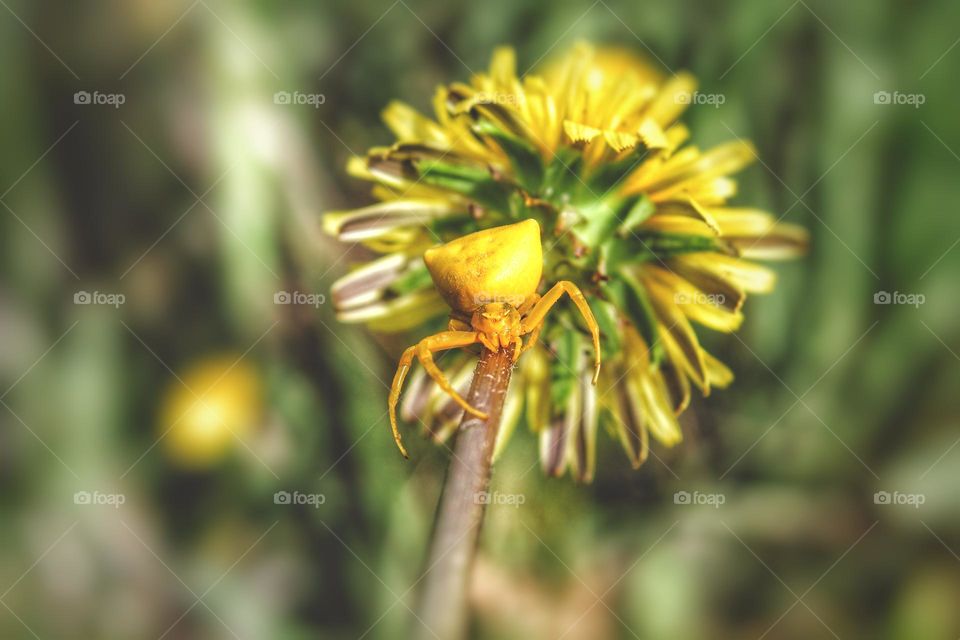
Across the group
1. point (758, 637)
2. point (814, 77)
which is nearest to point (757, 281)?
point (814, 77)

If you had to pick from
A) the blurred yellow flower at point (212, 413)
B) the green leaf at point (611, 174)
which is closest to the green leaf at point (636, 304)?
the green leaf at point (611, 174)

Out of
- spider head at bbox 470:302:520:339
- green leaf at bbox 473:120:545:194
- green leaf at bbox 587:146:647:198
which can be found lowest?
spider head at bbox 470:302:520:339

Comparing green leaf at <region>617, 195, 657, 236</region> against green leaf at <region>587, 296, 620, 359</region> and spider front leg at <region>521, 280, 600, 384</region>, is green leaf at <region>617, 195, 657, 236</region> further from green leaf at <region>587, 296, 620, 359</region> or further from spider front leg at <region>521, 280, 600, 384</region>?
spider front leg at <region>521, 280, 600, 384</region>

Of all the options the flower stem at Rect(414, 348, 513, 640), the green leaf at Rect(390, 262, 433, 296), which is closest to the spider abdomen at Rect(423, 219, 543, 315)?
the flower stem at Rect(414, 348, 513, 640)

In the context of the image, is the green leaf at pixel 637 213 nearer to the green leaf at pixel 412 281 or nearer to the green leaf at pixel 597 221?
the green leaf at pixel 597 221

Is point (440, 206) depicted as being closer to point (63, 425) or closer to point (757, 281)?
point (757, 281)

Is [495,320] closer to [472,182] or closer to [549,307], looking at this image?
[549,307]

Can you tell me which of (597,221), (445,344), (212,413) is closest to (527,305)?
(445,344)
